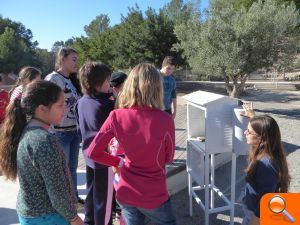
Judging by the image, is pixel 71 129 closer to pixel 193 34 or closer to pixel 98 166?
pixel 98 166

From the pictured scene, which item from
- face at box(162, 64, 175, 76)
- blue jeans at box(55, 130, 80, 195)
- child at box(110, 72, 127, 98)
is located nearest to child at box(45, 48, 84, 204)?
blue jeans at box(55, 130, 80, 195)

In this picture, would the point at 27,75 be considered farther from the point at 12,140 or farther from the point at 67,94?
the point at 12,140

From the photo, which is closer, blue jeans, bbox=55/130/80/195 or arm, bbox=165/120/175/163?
arm, bbox=165/120/175/163

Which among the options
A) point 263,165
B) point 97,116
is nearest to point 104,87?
point 97,116

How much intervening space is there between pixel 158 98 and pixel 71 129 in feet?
6.31

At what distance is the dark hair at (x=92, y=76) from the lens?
9.68 feet

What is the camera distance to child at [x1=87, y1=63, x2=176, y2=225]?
222 centimetres

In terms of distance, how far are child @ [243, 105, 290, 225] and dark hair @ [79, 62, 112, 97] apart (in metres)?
1.27

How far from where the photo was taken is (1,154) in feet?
6.93

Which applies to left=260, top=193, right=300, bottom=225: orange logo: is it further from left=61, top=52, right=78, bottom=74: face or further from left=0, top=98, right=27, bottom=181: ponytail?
left=61, top=52, right=78, bottom=74: face

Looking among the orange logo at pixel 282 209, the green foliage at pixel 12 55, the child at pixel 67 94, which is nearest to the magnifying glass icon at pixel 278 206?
the orange logo at pixel 282 209

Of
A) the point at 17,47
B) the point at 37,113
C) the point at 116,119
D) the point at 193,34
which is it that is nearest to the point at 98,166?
the point at 116,119

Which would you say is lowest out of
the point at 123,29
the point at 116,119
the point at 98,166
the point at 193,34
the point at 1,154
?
the point at 98,166

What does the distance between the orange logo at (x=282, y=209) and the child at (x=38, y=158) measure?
115 centimetres
